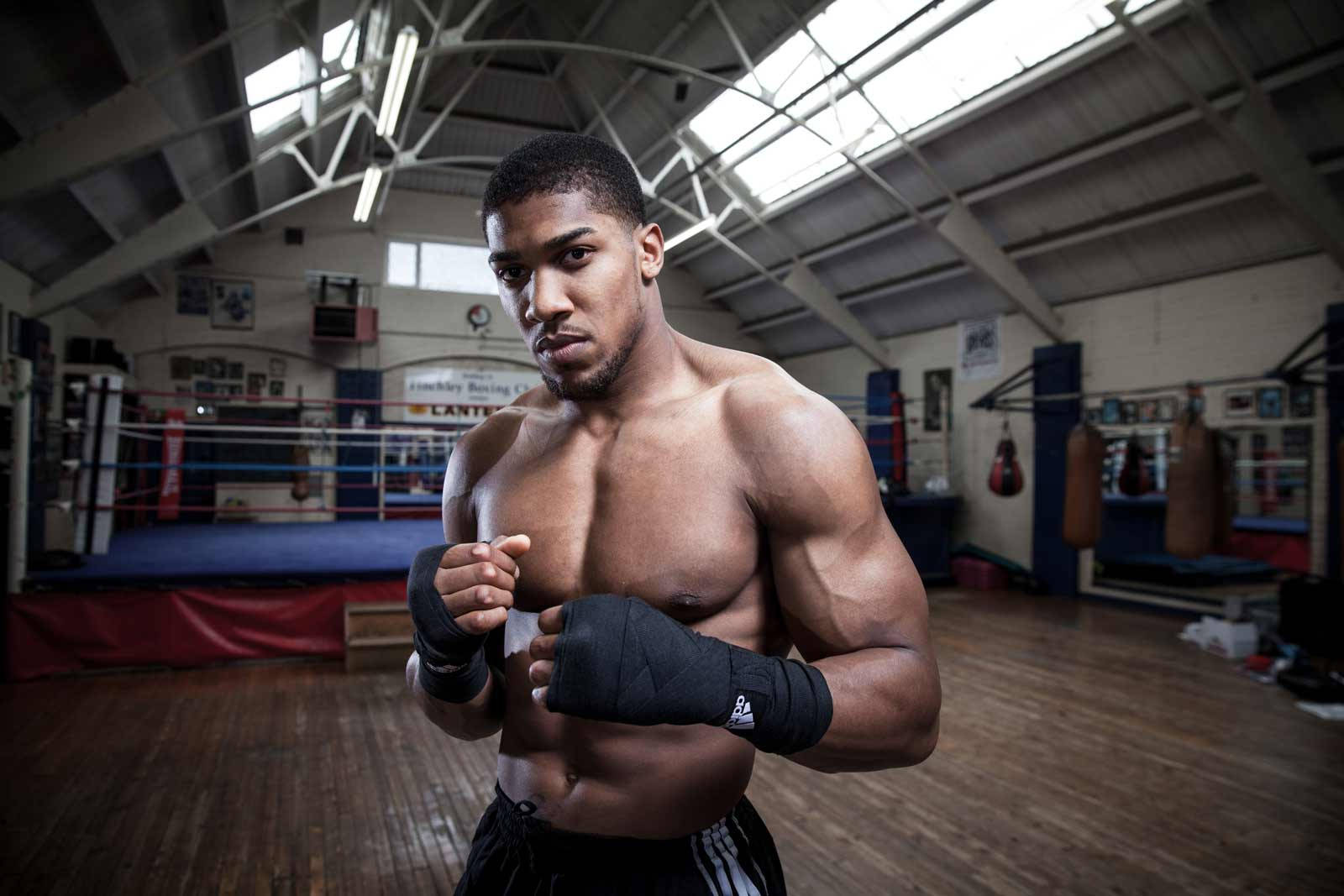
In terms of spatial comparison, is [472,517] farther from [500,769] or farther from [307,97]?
[307,97]

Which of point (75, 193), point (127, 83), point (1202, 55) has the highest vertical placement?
point (1202, 55)

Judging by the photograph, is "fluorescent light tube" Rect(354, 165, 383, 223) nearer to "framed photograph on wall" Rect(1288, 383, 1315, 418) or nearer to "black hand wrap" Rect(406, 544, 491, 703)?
"black hand wrap" Rect(406, 544, 491, 703)

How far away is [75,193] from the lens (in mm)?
5336

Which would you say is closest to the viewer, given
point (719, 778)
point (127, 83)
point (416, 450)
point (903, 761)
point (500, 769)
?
point (903, 761)

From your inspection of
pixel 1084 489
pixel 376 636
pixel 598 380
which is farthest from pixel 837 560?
pixel 1084 489

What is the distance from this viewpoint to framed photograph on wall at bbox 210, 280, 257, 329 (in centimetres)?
896

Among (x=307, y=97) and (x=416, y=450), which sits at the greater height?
(x=307, y=97)

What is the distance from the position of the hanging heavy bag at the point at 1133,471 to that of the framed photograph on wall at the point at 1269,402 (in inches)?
32.2

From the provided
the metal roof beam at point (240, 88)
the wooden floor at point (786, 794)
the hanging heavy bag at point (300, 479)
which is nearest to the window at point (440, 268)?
the metal roof beam at point (240, 88)

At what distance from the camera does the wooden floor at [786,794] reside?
7.24 ft

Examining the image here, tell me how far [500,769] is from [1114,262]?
272 inches

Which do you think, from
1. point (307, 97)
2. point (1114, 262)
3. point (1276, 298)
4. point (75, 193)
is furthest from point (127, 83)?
point (1276, 298)

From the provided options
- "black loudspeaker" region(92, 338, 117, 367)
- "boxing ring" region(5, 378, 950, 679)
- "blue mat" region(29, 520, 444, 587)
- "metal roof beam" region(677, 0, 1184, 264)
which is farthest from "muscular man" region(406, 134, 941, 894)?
"black loudspeaker" region(92, 338, 117, 367)

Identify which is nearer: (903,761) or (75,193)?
(903,761)
